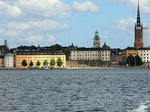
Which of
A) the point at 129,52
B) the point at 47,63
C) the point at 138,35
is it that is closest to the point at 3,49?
the point at 47,63

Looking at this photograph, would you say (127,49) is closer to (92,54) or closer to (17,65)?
(92,54)

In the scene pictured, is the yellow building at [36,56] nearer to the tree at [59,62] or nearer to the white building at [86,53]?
the tree at [59,62]

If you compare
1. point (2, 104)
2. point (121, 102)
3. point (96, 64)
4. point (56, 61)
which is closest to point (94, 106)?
point (121, 102)

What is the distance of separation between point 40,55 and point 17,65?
819 cm

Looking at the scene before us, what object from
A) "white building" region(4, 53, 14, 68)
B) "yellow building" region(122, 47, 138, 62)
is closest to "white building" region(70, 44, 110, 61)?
"yellow building" region(122, 47, 138, 62)

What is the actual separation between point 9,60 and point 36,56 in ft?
29.1

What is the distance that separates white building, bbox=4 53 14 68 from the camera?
17212cm

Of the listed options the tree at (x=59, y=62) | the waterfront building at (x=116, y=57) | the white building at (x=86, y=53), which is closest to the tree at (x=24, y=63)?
the tree at (x=59, y=62)

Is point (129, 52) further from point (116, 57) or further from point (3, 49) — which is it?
point (3, 49)

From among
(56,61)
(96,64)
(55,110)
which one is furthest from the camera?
(96,64)

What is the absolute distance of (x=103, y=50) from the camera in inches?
7456

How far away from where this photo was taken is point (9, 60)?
173 m

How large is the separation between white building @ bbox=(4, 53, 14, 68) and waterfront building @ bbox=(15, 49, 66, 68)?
145 centimetres

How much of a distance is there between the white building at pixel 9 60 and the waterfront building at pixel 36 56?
4.77ft
